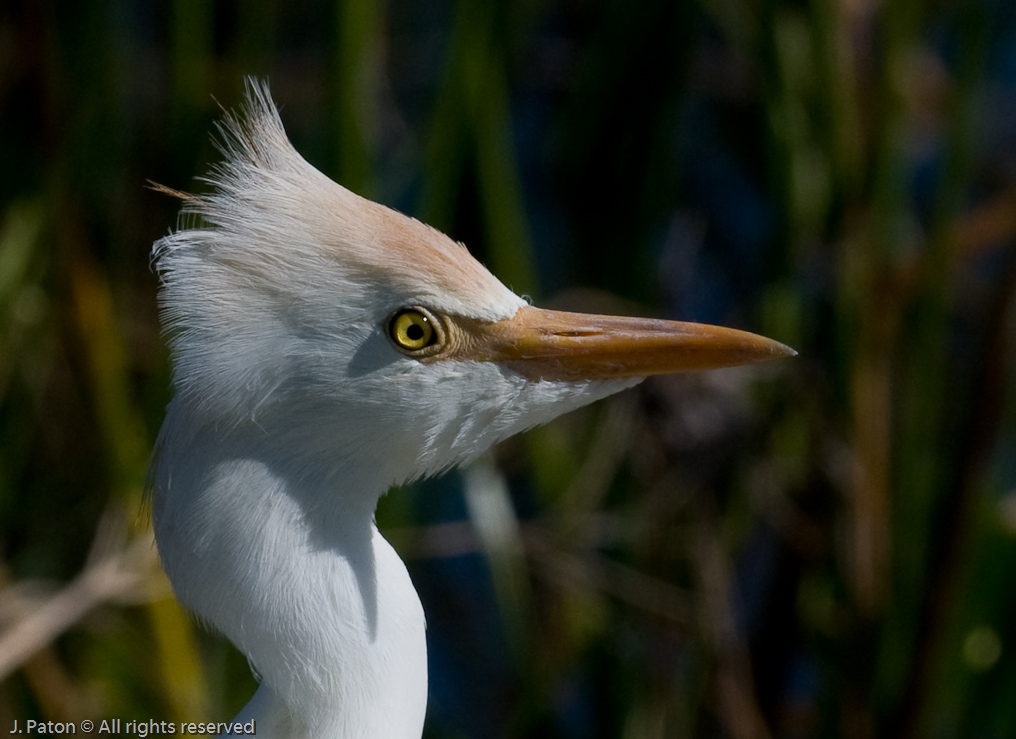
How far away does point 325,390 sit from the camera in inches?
36.4

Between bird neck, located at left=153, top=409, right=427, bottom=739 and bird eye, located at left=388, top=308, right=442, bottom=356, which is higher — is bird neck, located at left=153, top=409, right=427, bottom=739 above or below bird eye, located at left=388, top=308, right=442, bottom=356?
below

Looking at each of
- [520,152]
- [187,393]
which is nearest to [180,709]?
[187,393]

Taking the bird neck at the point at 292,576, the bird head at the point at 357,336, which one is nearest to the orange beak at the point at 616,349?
the bird head at the point at 357,336

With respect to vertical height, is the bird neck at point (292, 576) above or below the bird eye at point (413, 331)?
below

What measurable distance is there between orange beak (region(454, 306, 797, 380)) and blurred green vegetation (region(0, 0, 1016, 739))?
827 millimetres

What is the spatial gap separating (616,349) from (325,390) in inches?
11.5

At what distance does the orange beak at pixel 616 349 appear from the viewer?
992mm

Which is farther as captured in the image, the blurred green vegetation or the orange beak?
the blurred green vegetation

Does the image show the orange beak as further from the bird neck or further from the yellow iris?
the bird neck

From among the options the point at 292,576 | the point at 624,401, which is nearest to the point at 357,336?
the point at 292,576

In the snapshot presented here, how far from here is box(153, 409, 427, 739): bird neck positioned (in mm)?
917

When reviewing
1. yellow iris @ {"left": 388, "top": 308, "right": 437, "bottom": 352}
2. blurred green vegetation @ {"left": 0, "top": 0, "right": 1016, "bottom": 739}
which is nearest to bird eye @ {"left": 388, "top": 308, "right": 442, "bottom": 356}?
yellow iris @ {"left": 388, "top": 308, "right": 437, "bottom": 352}

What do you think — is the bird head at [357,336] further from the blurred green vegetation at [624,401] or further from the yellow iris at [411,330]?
the blurred green vegetation at [624,401]

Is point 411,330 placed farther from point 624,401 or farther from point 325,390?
point 624,401
